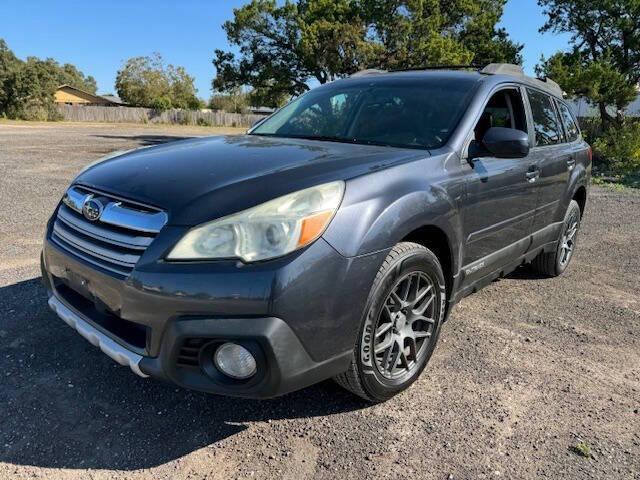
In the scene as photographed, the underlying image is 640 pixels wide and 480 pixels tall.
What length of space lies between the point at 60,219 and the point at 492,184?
254 centimetres

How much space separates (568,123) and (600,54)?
80.3 ft

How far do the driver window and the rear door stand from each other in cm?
19

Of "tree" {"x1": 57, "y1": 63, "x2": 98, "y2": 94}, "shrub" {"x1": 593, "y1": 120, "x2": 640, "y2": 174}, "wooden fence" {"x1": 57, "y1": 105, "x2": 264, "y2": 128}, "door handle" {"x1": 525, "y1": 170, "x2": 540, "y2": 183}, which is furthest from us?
"tree" {"x1": 57, "y1": 63, "x2": 98, "y2": 94}

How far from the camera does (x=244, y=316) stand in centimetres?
206

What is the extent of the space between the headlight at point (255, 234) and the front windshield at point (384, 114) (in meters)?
1.20

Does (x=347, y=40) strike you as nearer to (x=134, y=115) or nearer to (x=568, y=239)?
(x=568, y=239)

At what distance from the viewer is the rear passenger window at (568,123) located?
191 inches

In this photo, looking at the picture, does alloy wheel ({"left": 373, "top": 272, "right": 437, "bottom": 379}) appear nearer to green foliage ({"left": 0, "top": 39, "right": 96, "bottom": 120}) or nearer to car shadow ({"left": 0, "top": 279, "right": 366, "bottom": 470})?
car shadow ({"left": 0, "top": 279, "right": 366, "bottom": 470})

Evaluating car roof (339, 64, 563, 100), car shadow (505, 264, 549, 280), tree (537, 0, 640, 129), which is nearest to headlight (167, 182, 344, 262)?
car roof (339, 64, 563, 100)

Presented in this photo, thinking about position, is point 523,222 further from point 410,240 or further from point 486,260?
point 410,240

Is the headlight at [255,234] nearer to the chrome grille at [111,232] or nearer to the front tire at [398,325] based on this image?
the chrome grille at [111,232]

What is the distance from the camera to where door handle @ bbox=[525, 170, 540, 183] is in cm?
376

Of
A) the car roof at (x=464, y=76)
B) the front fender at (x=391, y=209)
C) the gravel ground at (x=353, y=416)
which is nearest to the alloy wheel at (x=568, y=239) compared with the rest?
the gravel ground at (x=353, y=416)

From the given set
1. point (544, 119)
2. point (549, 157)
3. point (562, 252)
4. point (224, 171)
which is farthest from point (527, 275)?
point (224, 171)
